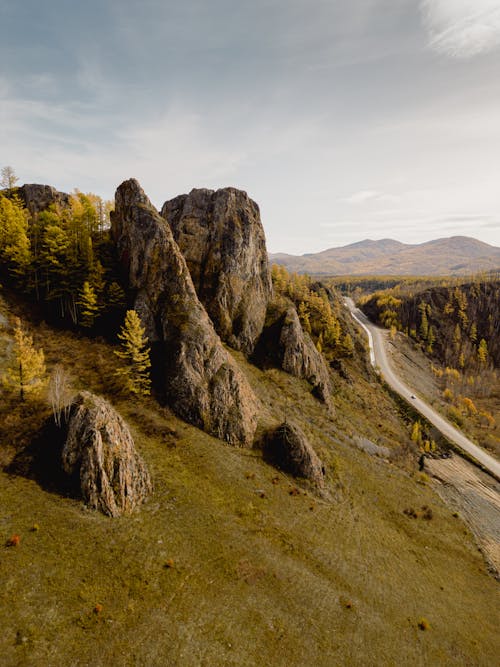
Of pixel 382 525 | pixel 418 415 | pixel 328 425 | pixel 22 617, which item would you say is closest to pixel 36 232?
pixel 22 617

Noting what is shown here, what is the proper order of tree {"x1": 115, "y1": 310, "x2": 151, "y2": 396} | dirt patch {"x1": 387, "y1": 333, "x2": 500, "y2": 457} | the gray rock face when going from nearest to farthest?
tree {"x1": 115, "y1": 310, "x2": 151, "y2": 396} < the gray rock face < dirt patch {"x1": 387, "y1": 333, "x2": 500, "y2": 457}

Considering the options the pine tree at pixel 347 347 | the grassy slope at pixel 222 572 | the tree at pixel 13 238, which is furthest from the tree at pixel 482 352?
the tree at pixel 13 238

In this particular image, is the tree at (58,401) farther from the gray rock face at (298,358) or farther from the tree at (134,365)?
the gray rock face at (298,358)

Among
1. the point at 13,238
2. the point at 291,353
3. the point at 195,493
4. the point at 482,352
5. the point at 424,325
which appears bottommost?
the point at 482,352

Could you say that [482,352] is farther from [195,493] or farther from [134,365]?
[134,365]

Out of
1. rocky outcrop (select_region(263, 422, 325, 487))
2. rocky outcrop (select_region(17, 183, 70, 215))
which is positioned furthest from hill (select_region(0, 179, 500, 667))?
rocky outcrop (select_region(17, 183, 70, 215))

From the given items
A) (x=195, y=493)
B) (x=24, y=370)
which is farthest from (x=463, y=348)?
(x=24, y=370)

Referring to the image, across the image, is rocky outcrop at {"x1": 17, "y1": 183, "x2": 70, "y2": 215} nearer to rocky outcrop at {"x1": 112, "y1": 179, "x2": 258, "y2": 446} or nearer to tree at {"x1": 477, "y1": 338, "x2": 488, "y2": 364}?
rocky outcrop at {"x1": 112, "y1": 179, "x2": 258, "y2": 446}
